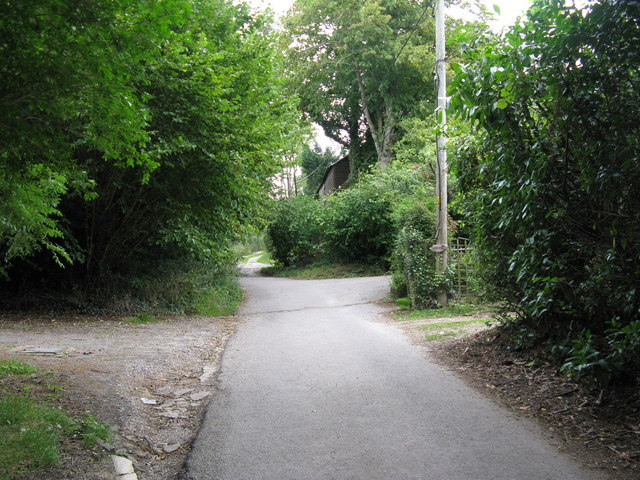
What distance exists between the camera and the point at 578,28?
4.83m

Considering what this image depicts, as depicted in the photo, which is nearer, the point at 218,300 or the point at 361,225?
the point at 218,300

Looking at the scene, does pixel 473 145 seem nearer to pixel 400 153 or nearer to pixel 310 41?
pixel 400 153

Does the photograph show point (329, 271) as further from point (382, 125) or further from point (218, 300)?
point (218, 300)

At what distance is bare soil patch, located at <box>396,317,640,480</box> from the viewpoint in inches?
170

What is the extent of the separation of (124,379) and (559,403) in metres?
5.44

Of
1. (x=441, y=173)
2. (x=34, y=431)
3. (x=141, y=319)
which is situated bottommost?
(x=141, y=319)

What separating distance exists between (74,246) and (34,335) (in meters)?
3.58

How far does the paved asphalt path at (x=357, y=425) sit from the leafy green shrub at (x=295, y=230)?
2445cm

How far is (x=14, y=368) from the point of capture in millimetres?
6398

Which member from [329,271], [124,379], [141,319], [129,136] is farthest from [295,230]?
[129,136]

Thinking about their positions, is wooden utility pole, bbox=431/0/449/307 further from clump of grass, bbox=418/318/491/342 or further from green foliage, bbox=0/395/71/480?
green foliage, bbox=0/395/71/480

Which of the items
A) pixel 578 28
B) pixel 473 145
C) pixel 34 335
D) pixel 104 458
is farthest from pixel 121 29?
pixel 34 335

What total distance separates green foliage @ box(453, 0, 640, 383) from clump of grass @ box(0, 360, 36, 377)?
6.16 meters

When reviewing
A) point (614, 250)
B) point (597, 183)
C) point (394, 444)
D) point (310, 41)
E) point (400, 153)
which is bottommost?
point (394, 444)
